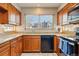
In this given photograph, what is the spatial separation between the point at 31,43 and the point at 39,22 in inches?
45.3

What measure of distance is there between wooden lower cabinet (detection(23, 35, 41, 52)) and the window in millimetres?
803

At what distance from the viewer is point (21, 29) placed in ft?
19.3

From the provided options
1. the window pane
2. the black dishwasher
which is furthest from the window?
the black dishwasher

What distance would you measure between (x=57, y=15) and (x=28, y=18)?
1.14 metres

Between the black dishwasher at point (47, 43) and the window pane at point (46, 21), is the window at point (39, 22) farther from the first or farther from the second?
the black dishwasher at point (47, 43)

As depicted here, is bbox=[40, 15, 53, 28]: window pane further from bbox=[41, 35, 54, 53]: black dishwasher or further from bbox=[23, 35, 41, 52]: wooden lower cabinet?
bbox=[23, 35, 41, 52]: wooden lower cabinet

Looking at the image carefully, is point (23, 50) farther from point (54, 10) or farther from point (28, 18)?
point (54, 10)

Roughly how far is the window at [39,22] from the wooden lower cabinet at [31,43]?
2.64ft

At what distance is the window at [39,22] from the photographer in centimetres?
582

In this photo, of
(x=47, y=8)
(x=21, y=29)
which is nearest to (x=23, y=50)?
(x=21, y=29)

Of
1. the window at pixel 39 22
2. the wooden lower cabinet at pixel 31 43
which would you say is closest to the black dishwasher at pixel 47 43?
the wooden lower cabinet at pixel 31 43

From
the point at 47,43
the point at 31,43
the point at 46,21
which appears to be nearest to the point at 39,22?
the point at 46,21

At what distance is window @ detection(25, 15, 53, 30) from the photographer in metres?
5.82

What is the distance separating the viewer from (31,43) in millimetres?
5078
